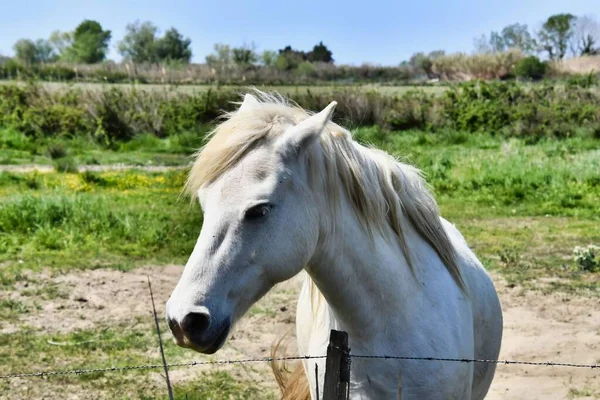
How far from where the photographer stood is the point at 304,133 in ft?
8.43

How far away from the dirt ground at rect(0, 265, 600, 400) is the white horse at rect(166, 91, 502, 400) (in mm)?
1795

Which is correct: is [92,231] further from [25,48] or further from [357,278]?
[25,48]

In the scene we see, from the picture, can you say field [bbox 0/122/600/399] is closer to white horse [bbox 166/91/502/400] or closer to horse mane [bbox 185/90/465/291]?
horse mane [bbox 185/90/465/291]

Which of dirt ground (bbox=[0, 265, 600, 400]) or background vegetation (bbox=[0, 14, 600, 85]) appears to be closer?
dirt ground (bbox=[0, 265, 600, 400])

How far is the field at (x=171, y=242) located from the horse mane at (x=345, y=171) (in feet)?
1.80

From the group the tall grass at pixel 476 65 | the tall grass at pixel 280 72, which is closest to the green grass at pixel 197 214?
the tall grass at pixel 280 72

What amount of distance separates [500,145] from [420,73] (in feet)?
80.9

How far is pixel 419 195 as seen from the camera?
323 centimetres

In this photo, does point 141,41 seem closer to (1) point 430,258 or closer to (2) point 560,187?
(2) point 560,187

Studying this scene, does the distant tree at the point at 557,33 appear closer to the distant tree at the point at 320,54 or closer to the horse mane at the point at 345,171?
the distant tree at the point at 320,54

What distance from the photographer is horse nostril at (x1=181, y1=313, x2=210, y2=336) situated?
2299 millimetres

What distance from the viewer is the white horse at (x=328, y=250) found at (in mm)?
2436

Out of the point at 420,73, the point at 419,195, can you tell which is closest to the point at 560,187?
the point at 419,195

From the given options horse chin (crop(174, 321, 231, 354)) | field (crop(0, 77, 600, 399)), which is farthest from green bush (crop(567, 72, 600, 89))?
horse chin (crop(174, 321, 231, 354))
